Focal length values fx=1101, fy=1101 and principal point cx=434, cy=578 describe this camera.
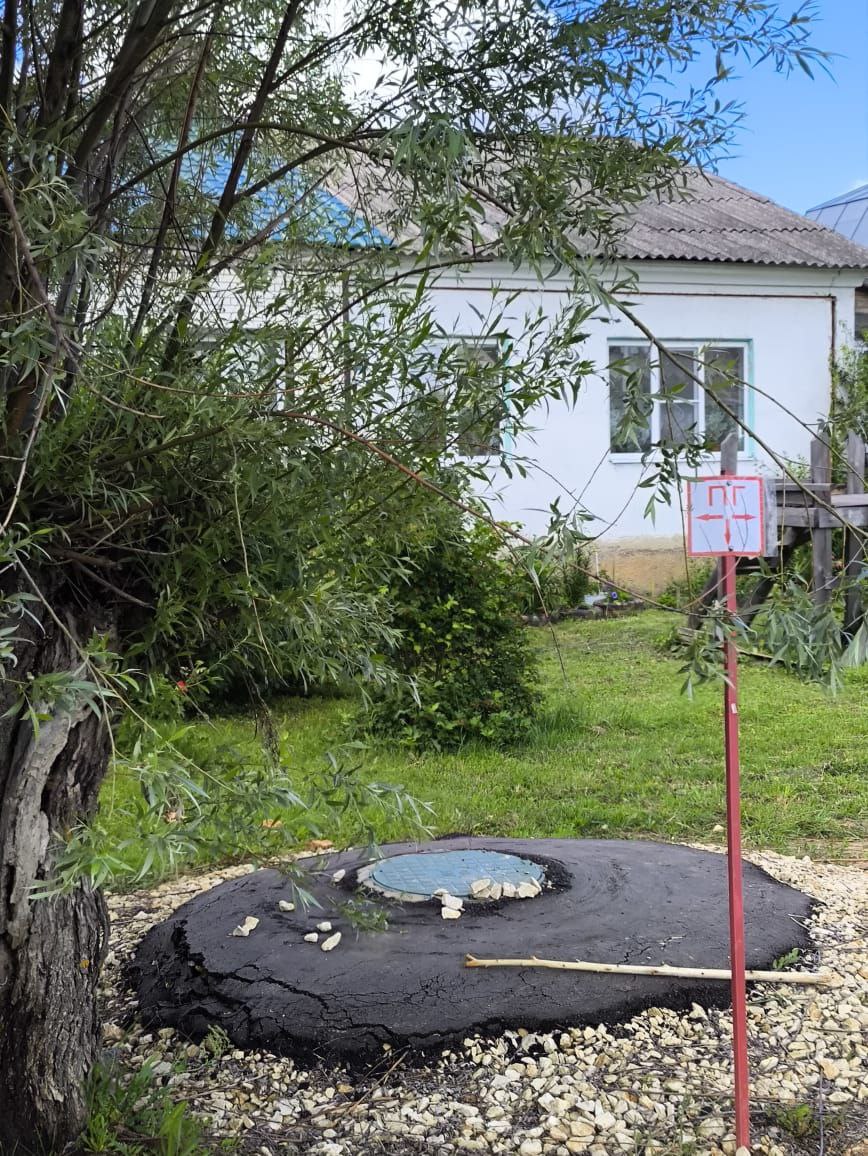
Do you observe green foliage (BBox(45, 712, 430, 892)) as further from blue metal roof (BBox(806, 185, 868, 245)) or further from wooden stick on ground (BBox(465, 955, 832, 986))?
blue metal roof (BBox(806, 185, 868, 245))

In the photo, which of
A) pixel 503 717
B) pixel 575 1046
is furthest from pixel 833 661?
pixel 503 717

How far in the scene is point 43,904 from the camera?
108 inches

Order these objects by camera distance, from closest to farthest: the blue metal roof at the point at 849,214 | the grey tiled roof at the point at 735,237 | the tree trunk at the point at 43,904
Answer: the tree trunk at the point at 43,904, the grey tiled roof at the point at 735,237, the blue metal roof at the point at 849,214

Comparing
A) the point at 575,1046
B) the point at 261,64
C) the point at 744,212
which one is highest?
the point at 744,212

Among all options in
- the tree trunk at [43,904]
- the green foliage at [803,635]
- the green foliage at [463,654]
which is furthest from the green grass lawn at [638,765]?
the green foliage at [803,635]

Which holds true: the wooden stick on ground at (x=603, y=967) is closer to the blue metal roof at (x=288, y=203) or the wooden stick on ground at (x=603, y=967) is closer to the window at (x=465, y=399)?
the window at (x=465, y=399)

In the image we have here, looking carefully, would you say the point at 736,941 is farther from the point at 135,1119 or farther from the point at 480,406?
the point at 135,1119

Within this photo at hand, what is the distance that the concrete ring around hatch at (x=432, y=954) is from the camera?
332cm

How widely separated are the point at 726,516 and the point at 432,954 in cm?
179

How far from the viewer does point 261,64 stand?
3.49 meters

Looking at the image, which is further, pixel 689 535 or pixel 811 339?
pixel 811 339

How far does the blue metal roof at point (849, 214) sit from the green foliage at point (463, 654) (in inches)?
489

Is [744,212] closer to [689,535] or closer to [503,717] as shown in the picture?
[503,717]

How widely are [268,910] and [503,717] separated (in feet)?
11.2
